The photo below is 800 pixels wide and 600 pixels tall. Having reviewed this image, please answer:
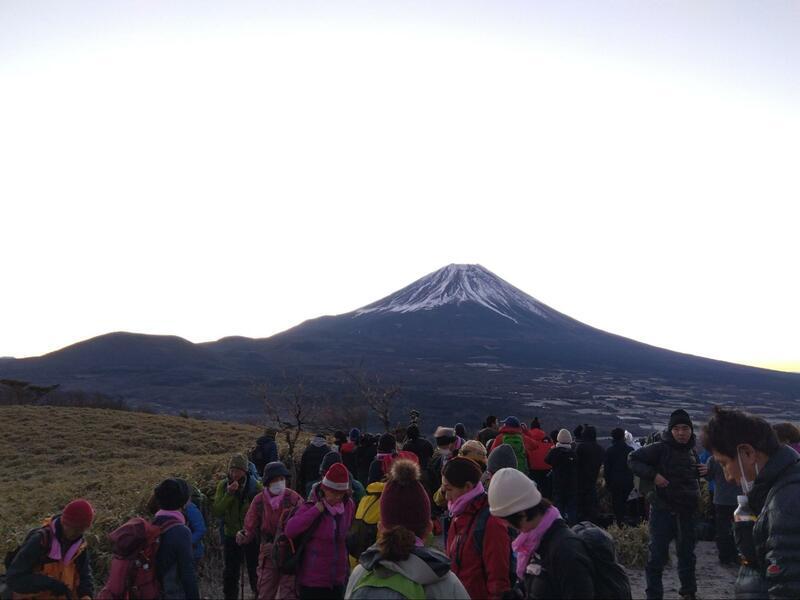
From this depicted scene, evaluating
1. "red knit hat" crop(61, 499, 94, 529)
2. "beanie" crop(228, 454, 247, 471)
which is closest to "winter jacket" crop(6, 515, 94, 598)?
"red knit hat" crop(61, 499, 94, 529)

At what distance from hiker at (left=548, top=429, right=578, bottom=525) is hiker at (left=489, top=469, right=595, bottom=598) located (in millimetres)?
6419

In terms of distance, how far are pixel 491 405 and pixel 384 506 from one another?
209 ft

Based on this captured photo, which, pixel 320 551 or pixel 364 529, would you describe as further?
pixel 364 529

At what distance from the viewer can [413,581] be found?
285 centimetres

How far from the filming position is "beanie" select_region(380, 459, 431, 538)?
127 inches

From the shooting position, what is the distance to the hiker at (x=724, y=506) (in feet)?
23.7

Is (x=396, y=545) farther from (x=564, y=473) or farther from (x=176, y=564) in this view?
(x=564, y=473)

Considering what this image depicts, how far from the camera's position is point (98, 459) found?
18.5 metres

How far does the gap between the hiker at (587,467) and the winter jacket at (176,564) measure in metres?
6.57

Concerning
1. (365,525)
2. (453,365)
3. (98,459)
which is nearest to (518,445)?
(365,525)

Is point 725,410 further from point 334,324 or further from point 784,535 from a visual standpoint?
point 334,324

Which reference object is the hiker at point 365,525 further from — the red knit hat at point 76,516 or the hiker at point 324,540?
the red knit hat at point 76,516

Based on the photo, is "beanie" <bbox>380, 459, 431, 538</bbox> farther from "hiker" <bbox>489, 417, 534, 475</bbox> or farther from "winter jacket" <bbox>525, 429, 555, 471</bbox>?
"winter jacket" <bbox>525, 429, 555, 471</bbox>

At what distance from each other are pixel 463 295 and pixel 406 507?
129753 mm
